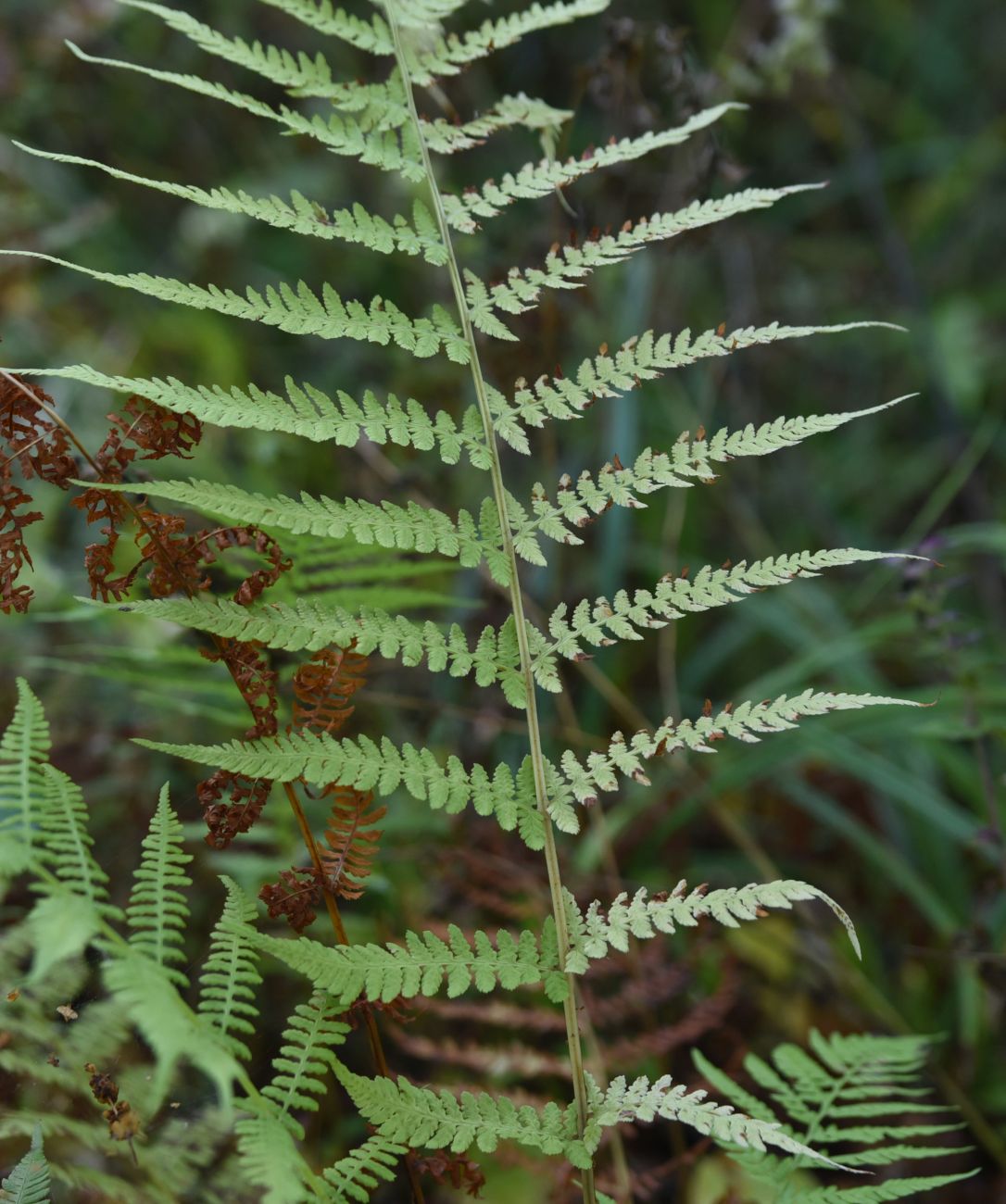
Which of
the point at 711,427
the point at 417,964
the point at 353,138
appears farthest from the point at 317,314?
the point at 711,427

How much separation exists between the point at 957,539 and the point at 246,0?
132 inches

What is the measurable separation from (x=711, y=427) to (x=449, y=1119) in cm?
276

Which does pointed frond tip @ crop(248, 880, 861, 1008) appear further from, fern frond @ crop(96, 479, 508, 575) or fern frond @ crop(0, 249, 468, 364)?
fern frond @ crop(0, 249, 468, 364)

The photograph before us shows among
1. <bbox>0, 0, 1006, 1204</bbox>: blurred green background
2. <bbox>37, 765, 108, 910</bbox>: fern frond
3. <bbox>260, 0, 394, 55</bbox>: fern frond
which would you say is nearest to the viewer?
<bbox>37, 765, 108, 910</bbox>: fern frond

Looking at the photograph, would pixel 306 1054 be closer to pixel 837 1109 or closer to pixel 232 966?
pixel 232 966

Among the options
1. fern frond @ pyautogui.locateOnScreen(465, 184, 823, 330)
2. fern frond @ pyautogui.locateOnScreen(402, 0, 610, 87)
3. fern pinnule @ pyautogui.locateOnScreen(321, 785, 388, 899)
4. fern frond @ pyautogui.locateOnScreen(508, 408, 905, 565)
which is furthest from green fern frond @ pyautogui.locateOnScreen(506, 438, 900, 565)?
fern frond @ pyautogui.locateOnScreen(402, 0, 610, 87)

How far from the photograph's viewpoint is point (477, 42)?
113cm

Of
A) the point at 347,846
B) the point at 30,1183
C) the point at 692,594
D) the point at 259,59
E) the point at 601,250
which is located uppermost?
the point at 259,59

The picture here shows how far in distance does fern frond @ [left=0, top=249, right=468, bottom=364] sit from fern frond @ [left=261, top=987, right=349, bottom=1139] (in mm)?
532

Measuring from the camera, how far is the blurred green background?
6.23 ft

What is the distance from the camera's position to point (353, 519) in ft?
3.10

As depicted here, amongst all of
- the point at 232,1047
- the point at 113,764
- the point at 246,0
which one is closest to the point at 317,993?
the point at 232,1047

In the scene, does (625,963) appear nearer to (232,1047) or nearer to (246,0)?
(232,1047)

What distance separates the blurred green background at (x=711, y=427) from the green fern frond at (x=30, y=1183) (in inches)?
24.3
